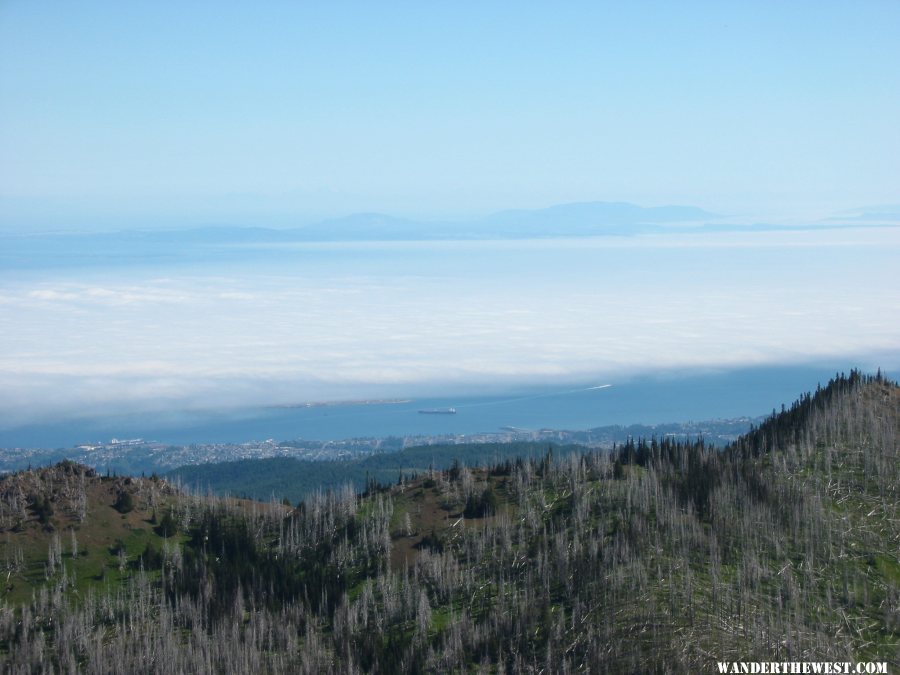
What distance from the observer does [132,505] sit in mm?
153750

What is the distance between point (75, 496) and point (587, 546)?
216 ft

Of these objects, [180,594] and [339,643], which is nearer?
[339,643]

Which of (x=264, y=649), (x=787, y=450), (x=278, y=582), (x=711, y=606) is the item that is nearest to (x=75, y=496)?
(x=278, y=582)

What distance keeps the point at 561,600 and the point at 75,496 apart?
217ft

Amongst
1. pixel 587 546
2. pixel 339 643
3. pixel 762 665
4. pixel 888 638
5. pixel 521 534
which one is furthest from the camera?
pixel 521 534

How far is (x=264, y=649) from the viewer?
12312cm

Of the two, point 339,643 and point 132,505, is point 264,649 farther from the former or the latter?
point 132,505

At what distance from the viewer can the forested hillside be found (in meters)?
112

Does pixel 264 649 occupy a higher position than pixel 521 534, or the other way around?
pixel 521 534

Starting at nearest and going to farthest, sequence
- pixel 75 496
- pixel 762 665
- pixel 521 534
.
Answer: pixel 762 665, pixel 521 534, pixel 75 496

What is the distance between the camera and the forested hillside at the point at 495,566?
366 feet

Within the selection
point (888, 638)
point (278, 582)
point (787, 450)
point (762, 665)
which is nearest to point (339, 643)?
point (278, 582)

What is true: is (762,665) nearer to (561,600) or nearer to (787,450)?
(561,600)

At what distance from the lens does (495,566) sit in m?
134
